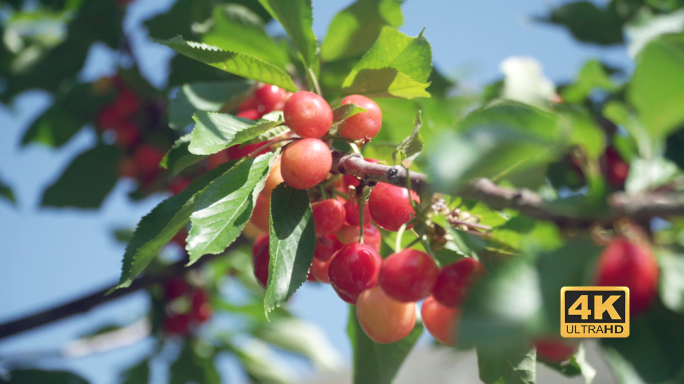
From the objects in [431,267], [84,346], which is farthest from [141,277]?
[431,267]

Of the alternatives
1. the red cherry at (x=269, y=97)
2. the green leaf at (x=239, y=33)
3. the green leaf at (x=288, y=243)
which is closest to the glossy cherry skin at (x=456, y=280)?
the green leaf at (x=288, y=243)

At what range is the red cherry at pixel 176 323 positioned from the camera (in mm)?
2617

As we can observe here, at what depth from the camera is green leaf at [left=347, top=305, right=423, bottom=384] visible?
117 centimetres

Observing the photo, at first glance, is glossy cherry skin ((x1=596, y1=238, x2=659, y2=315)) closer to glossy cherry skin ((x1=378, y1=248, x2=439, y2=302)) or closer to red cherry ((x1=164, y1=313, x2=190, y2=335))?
glossy cherry skin ((x1=378, y1=248, x2=439, y2=302))

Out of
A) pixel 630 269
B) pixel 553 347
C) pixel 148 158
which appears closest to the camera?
pixel 630 269

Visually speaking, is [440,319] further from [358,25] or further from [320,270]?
[358,25]

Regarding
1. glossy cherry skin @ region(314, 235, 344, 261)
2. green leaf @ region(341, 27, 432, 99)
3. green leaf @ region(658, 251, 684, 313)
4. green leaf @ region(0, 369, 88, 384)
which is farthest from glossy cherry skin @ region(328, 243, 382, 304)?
green leaf @ region(0, 369, 88, 384)

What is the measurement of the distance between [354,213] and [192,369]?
2.07 metres

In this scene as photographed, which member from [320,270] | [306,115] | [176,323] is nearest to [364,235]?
[320,270]

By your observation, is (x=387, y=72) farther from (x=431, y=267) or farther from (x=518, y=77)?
(x=518, y=77)

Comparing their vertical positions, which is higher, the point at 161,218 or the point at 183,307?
the point at 161,218

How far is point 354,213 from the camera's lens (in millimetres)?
1004

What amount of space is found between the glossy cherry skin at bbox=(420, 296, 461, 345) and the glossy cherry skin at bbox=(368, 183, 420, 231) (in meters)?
0.15

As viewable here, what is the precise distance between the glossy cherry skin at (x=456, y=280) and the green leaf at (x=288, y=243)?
0.27m
